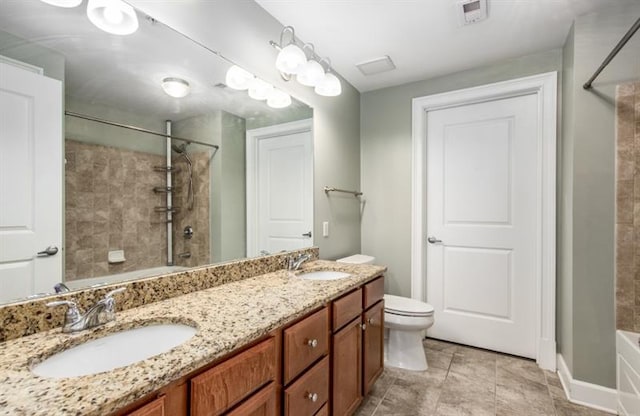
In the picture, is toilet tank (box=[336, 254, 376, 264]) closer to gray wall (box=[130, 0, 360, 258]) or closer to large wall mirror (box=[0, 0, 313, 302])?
gray wall (box=[130, 0, 360, 258])

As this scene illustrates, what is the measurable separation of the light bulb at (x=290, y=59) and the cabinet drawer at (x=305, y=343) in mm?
1311

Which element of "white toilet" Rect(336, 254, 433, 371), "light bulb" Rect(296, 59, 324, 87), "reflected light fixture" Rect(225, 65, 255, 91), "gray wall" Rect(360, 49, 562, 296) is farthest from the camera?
"gray wall" Rect(360, 49, 562, 296)

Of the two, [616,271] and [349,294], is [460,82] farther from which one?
[349,294]

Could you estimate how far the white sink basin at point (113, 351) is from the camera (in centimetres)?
75

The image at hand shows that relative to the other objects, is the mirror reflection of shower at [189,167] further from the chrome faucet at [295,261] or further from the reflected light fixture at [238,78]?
the chrome faucet at [295,261]

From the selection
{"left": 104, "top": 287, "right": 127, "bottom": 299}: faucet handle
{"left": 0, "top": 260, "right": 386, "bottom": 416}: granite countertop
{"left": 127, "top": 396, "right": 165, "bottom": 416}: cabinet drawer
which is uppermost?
{"left": 104, "top": 287, "right": 127, "bottom": 299}: faucet handle

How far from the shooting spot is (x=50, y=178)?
92 cm

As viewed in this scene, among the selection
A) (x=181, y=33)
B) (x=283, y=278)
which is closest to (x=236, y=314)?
(x=283, y=278)

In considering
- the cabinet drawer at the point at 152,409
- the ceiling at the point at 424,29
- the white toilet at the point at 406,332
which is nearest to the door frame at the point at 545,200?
the ceiling at the point at 424,29

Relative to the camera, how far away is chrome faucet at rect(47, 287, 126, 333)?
2.80 ft

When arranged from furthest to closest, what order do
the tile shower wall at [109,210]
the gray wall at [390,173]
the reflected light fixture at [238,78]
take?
the gray wall at [390,173] < the reflected light fixture at [238,78] < the tile shower wall at [109,210]

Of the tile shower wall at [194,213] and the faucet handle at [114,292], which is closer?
the faucet handle at [114,292]

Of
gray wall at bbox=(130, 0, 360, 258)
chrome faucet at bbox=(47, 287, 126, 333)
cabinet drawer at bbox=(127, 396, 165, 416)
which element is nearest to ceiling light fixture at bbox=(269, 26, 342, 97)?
gray wall at bbox=(130, 0, 360, 258)

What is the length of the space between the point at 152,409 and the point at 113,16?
49.0 inches
